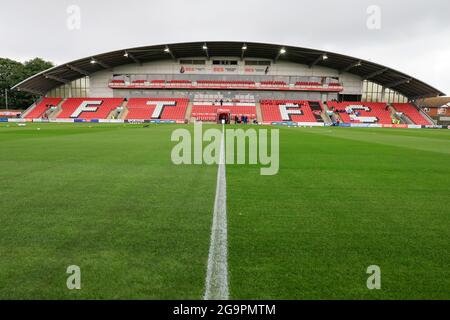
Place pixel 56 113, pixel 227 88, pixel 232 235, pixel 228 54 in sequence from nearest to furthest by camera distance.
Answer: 1. pixel 232 235
2. pixel 56 113
3. pixel 228 54
4. pixel 227 88

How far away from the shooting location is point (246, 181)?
274 inches

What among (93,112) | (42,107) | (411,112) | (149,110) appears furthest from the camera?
(42,107)

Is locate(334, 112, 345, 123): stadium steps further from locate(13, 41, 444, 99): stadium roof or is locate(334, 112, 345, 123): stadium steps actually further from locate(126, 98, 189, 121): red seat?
locate(126, 98, 189, 121): red seat

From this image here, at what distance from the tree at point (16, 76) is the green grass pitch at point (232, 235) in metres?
82.7

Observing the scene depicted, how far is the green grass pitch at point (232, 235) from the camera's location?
2.63 metres

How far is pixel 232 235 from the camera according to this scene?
374 centimetres

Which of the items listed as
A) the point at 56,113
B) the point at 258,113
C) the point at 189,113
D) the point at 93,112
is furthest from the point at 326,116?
the point at 56,113

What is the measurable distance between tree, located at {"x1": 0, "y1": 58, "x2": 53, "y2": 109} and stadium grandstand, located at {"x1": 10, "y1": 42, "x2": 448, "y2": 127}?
15.3 m

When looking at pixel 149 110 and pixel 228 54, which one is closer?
pixel 149 110

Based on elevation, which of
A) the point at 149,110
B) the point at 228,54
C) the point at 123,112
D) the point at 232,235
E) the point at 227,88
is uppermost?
the point at 228,54

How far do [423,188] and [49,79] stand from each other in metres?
68.5

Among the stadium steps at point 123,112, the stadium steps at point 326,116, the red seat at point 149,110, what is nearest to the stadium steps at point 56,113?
the stadium steps at point 123,112

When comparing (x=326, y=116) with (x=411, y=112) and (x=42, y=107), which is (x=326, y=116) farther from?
(x=42, y=107)

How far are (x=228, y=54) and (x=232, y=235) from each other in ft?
204
